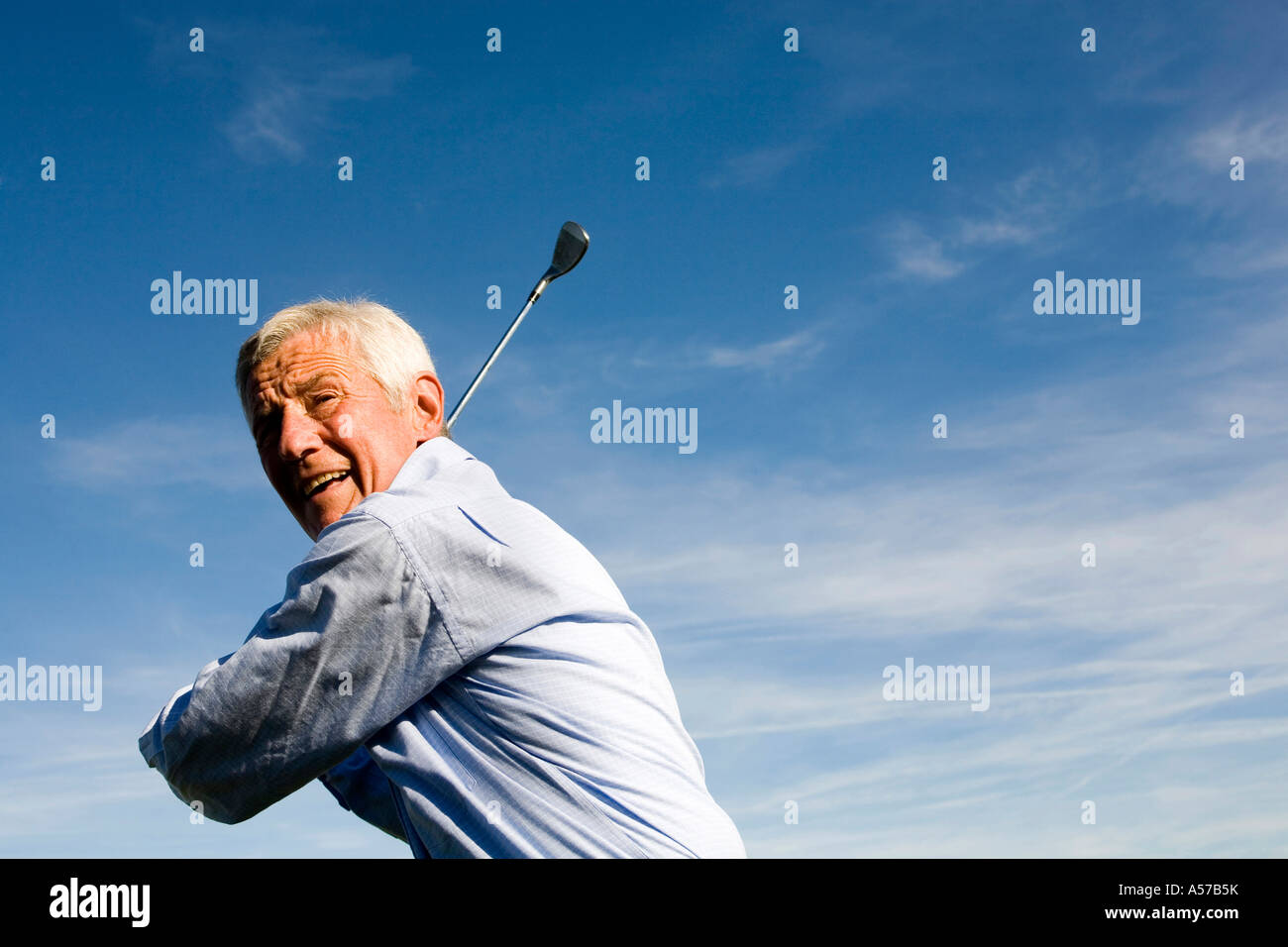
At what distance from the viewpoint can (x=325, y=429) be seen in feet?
9.48

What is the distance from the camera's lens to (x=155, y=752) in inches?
95.5

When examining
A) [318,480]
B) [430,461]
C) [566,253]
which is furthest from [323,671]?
[566,253]

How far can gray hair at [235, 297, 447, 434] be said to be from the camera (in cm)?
298

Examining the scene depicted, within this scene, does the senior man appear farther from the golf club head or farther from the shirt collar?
the golf club head

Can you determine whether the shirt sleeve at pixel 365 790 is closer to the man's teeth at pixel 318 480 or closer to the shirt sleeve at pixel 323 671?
the shirt sleeve at pixel 323 671

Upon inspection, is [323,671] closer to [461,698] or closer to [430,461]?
[461,698]

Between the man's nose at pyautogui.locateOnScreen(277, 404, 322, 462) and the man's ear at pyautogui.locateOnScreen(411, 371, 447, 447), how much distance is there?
0.90 ft

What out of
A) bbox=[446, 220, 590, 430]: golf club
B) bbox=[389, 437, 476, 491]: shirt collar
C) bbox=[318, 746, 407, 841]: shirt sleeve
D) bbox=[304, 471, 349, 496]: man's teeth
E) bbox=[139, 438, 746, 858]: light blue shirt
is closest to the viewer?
bbox=[139, 438, 746, 858]: light blue shirt

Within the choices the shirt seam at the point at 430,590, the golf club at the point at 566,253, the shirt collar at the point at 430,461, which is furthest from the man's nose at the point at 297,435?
the golf club at the point at 566,253

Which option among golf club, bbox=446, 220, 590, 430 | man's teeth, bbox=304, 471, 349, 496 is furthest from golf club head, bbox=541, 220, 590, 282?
man's teeth, bbox=304, 471, 349, 496
